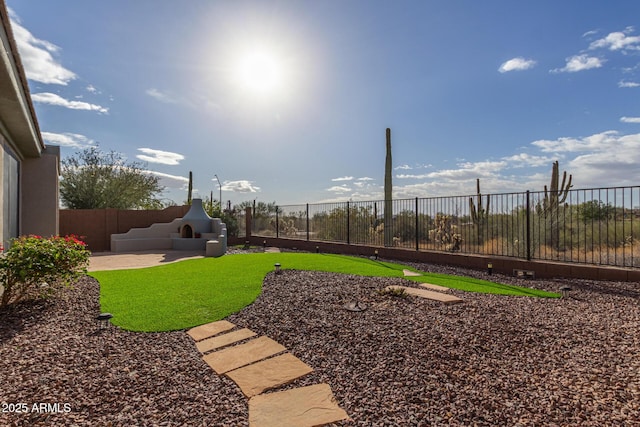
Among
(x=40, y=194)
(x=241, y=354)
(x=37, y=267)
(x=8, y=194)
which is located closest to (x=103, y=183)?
(x=40, y=194)

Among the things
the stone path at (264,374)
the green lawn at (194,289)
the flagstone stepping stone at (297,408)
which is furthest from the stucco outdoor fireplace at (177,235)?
the flagstone stepping stone at (297,408)

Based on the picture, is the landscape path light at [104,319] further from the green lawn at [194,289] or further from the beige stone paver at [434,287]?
the beige stone paver at [434,287]

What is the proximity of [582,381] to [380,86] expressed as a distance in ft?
29.2

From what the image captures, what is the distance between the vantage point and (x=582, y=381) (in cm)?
267

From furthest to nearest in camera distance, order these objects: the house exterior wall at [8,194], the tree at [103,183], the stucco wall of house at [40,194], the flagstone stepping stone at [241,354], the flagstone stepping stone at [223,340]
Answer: the tree at [103,183], the stucco wall of house at [40,194], the house exterior wall at [8,194], the flagstone stepping stone at [223,340], the flagstone stepping stone at [241,354]

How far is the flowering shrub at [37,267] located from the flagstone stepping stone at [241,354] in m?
3.24

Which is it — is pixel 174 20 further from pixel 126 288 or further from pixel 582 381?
pixel 582 381

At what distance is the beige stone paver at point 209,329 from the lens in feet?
12.5

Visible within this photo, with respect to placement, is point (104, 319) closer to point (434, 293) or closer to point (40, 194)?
point (434, 293)

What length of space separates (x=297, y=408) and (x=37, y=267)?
4.52 metres

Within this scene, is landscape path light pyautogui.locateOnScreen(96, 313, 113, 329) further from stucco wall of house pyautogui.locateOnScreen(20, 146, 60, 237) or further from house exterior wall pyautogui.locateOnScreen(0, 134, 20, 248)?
stucco wall of house pyautogui.locateOnScreen(20, 146, 60, 237)

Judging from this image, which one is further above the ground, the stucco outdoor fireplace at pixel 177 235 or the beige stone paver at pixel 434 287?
the stucco outdoor fireplace at pixel 177 235

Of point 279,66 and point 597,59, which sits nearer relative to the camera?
point 597,59

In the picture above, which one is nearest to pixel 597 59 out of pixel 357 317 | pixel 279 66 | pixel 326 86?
pixel 326 86
